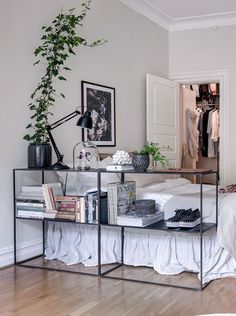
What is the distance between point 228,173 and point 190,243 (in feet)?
9.87

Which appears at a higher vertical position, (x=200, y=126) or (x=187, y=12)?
(x=187, y=12)

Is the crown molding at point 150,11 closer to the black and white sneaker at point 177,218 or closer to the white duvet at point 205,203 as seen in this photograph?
the white duvet at point 205,203

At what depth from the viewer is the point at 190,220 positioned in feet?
10.5

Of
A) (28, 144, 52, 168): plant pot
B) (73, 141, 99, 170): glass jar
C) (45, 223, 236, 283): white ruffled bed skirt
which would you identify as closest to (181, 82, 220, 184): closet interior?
(73, 141, 99, 170): glass jar

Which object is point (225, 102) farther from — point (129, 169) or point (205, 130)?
point (129, 169)

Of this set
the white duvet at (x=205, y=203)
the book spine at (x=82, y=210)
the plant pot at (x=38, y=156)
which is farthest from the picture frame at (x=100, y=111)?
the book spine at (x=82, y=210)

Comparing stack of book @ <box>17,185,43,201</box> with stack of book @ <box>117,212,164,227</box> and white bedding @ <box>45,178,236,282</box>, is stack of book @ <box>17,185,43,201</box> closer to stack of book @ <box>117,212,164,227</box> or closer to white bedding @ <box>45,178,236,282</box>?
white bedding @ <box>45,178,236,282</box>

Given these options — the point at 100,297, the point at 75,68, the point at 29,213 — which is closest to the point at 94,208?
the point at 29,213

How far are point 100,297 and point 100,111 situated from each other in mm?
2548

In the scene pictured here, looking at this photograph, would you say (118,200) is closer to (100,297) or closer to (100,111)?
(100,297)

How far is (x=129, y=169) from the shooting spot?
3.52 m

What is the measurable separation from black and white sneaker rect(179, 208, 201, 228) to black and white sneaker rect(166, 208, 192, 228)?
0.07ft

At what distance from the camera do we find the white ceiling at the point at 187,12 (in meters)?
5.70

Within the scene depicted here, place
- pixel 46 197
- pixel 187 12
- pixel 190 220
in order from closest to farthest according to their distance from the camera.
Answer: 1. pixel 190 220
2. pixel 46 197
3. pixel 187 12
